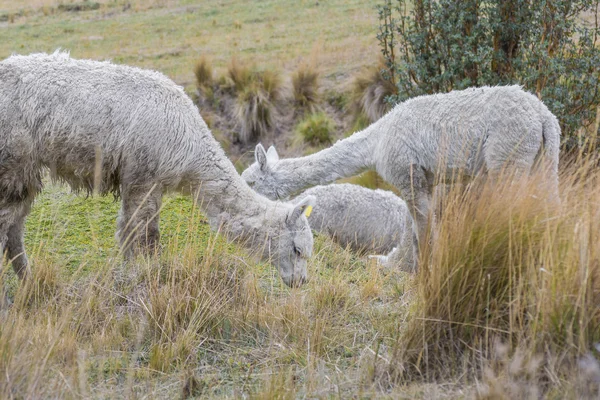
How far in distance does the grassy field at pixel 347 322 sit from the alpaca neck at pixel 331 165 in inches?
39.6

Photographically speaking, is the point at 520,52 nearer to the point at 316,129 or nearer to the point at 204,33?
the point at 316,129

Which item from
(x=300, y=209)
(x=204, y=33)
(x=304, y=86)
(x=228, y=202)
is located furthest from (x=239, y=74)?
(x=300, y=209)

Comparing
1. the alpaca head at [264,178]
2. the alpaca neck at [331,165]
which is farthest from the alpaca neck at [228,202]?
the alpaca head at [264,178]

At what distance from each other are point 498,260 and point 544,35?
5.24 metres

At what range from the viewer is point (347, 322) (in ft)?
16.6

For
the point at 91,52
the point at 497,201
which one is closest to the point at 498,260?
the point at 497,201

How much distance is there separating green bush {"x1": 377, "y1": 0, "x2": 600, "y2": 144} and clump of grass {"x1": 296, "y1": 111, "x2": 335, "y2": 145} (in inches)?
155

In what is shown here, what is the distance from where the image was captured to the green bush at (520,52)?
834 centimetres

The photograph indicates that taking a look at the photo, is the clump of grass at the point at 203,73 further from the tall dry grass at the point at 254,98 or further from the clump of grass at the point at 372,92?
the clump of grass at the point at 372,92

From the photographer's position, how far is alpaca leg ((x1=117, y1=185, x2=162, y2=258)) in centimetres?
573

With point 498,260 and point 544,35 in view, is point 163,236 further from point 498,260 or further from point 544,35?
point 544,35

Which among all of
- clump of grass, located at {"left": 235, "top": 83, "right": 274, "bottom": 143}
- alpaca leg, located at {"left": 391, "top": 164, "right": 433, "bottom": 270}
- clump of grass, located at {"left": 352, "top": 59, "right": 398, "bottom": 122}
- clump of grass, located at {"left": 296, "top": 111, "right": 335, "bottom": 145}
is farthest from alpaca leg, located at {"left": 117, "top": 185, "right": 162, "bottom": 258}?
clump of grass, located at {"left": 235, "top": 83, "right": 274, "bottom": 143}

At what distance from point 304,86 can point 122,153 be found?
358 inches

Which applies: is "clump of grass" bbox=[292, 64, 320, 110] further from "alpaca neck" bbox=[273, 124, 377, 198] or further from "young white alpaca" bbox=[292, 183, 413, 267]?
"alpaca neck" bbox=[273, 124, 377, 198]
